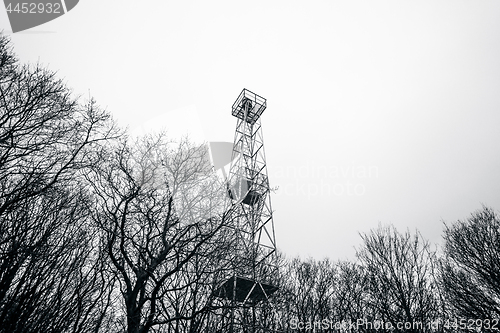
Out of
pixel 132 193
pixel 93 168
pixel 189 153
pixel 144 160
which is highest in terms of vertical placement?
pixel 189 153

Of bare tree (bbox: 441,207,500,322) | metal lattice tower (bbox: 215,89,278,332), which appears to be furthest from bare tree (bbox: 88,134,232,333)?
bare tree (bbox: 441,207,500,322)

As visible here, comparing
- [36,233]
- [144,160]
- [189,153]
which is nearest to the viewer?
[36,233]

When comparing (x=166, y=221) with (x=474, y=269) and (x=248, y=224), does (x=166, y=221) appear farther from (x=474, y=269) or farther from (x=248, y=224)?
(x=474, y=269)

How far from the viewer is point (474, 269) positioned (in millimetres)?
12023

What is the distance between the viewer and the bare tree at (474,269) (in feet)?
36.5

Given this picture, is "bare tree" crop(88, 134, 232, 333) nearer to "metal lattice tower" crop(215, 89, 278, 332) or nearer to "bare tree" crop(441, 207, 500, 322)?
"metal lattice tower" crop(215, 89, 278, 332)

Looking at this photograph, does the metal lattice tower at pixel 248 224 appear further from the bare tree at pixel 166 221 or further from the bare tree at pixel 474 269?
the bare tree at pixel 474 269

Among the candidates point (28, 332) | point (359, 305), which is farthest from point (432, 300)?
point (28, 332)

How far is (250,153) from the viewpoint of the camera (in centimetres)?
1739

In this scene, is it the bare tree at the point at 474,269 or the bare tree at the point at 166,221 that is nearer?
the bare tree at the point at 166,221

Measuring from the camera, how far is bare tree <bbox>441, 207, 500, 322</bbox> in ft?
36.5

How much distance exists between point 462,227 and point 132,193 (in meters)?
14.2

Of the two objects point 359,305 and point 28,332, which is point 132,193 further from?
point 359,305

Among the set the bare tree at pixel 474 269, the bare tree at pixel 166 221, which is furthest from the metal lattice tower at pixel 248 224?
the bare tree at pixel 474 269
